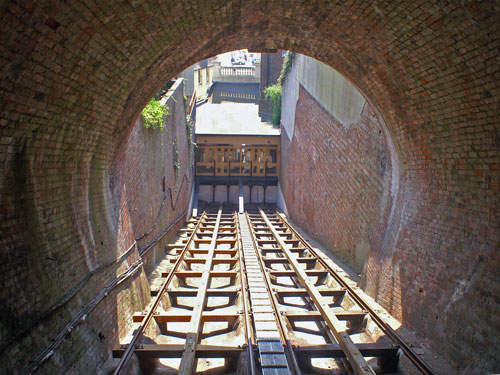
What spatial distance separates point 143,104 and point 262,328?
12.1 feet

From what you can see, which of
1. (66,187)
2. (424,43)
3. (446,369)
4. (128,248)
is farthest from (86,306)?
(424,43)

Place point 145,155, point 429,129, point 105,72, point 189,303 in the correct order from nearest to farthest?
point 105,72 < point 429,129 < point 189,303 < point 145,155

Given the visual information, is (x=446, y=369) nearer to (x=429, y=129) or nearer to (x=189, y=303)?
(x=429, y=129)

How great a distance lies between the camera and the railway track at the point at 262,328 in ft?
15.2

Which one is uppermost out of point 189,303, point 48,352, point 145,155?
point 145,155

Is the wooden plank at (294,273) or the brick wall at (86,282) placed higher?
the brick wall at (86,282)

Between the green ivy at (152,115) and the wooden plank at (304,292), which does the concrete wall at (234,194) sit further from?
the wooden plank at (304,292)

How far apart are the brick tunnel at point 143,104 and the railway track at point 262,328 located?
51cm

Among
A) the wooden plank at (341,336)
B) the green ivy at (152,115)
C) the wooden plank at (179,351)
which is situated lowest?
the wooden plank at (179,351)

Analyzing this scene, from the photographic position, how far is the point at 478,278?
4434mm

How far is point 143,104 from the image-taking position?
6121 millimetres

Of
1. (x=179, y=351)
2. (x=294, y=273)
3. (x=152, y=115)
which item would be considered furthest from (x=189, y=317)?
(x=152, y=115)

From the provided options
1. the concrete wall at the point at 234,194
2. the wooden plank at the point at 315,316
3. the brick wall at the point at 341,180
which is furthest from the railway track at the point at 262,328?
the concrete wall at the point at 234,194

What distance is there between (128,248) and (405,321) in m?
4.22
